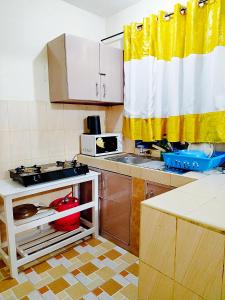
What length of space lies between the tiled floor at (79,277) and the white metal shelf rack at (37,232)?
0.10 m

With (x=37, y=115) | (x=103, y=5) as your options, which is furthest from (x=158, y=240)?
(x=103, y=5)

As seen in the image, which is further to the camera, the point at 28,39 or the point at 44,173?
the point at 28,39

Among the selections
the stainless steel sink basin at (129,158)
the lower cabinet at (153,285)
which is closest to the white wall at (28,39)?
the stainless steel sink basin at (129,158)

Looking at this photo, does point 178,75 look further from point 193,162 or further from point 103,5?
point 103,5

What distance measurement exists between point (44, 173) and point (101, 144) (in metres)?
0.71

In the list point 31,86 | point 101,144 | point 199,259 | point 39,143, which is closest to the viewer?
point 199,259

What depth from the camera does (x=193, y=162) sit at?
156cm

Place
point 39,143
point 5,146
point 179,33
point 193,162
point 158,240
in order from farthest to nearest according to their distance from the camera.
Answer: point 39,143 < point 5,146 < point 179,33 < point 193,162 < point 158,240

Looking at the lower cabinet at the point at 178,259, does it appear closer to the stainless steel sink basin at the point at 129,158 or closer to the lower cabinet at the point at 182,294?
the lower cabinet at the point at 182,294

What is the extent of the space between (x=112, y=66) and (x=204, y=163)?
1.37 metres

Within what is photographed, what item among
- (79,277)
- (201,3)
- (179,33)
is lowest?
(79,277)

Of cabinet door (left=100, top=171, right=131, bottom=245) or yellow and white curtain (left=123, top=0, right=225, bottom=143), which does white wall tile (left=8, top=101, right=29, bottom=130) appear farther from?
yellow and white curtain (left=123, top=0, right=225, bottom=143)

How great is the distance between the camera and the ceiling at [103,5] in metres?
2.15

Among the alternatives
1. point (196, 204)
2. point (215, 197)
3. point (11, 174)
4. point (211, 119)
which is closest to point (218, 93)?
point (211, 119)
